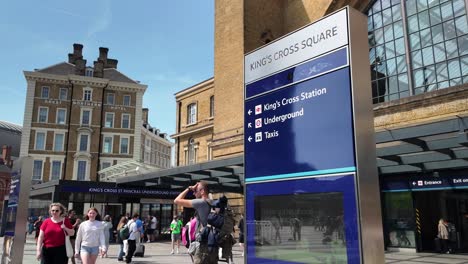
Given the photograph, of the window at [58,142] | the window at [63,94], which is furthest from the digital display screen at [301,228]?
the window at [63,94]

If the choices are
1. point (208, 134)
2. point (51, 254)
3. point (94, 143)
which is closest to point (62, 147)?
point (94, 143)

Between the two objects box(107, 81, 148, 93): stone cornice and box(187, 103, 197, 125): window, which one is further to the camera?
box(107, 81, 148, 93): stone cornice

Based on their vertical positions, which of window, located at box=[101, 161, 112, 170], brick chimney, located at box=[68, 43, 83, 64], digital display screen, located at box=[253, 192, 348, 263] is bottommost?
digital display screen, located at box=[253, 192, 348, 263]

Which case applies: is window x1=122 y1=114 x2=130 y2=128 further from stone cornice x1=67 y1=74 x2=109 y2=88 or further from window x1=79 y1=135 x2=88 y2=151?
window x1=79 y1=135 x2=88 y2=151

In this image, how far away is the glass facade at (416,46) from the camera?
1653 centimetres

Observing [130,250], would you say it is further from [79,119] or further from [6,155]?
[6,155]

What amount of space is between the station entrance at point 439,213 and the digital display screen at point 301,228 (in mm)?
15364

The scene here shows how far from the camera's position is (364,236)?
3477 millimetres

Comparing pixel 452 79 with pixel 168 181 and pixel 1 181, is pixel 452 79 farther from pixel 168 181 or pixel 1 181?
pixel 1 181

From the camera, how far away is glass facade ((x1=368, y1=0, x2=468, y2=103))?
16.5 m

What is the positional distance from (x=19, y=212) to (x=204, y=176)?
1273cm

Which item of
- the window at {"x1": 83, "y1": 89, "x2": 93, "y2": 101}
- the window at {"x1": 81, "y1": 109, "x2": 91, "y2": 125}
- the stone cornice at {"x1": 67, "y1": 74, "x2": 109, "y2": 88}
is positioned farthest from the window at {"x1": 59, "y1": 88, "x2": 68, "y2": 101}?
the window at {"x1": 81, "y1": 109, "x2": 91, "y2": 125}

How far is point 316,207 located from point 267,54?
195 cm

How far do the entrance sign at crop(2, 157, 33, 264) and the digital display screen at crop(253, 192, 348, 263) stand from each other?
7046mm
